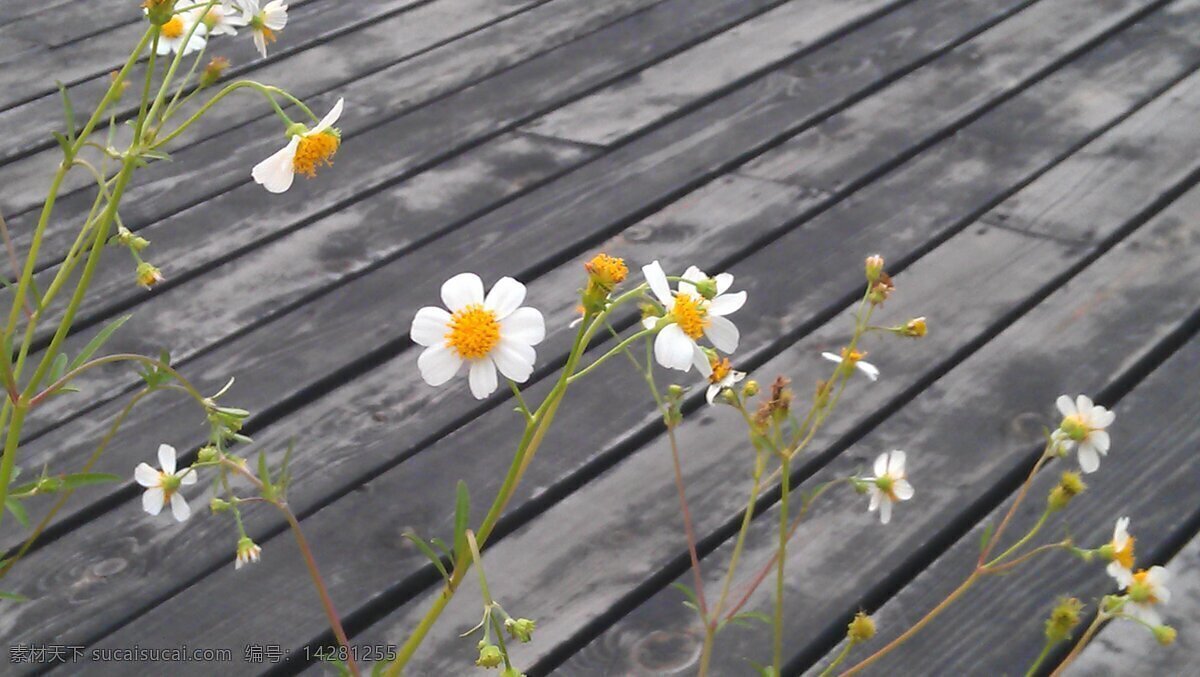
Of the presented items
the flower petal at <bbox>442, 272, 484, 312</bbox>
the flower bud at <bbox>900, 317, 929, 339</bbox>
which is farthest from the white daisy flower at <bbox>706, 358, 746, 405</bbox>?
the flower petal at <bbox>442, 272, 484, 312</bbox>

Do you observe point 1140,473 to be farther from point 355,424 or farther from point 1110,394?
point 355,424

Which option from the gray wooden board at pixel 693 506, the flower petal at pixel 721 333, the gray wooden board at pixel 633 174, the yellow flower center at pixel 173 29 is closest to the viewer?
the flower petal at pixel 721 333

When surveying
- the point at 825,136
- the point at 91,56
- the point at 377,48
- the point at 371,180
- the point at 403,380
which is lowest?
the point at 403,380

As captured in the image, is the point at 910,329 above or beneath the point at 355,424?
beneath

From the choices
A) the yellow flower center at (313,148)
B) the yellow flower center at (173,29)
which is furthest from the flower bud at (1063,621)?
the yellow flower center at (173,29)

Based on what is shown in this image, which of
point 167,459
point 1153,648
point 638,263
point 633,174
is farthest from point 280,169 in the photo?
point 633,174

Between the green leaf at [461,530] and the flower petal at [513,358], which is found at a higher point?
the flower petal at [513,358]

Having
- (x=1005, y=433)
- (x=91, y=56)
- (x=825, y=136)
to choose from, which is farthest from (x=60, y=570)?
(x=91, y=56)

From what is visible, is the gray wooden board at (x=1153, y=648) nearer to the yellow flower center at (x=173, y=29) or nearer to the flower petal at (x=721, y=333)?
the flower petal at (x=721, y=333)
